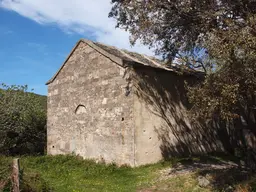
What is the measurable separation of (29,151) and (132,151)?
10.7 metres

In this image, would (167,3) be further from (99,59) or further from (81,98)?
(81,98)

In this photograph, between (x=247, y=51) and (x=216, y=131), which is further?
(x=216, y=131)

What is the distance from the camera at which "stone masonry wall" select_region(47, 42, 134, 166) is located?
12.8 meters

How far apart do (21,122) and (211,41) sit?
14486 millimetres

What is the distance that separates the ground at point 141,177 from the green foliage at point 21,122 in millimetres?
5136

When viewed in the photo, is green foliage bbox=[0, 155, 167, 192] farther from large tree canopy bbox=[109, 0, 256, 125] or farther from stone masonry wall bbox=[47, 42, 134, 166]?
large tree canopy bbox=[109, 0, 256, 125]

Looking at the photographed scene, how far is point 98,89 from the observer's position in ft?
46.5

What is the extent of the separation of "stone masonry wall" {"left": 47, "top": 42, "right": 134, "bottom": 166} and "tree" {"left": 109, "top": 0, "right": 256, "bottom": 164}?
9.33 ft

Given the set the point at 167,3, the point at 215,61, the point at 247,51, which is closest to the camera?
the point at 247,51

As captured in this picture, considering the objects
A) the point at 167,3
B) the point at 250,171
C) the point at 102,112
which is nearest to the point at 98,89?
the point at 102,112

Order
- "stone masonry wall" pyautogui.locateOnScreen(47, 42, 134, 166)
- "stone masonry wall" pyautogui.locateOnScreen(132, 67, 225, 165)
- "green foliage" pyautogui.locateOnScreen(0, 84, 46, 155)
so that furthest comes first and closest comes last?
"green foliage" pyautogui.locateOnScreen(0, 84, 46, 155) < "stone masonry wall" pyautogui.locateOnScreen(47, 42, 134, 166) < "stone masonry wall" pyautogui.locateOnScreen(132, 67, 225, 165)

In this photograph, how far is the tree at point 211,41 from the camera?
7746 mm

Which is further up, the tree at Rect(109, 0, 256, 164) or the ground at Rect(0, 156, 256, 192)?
the tree at Rect(109, 0, 256, 164)

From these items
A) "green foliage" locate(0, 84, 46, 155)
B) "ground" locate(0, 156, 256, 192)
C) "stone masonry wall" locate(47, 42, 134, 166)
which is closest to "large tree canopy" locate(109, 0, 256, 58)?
"stone masonry wall" locate(47, 42, 134, 166)
